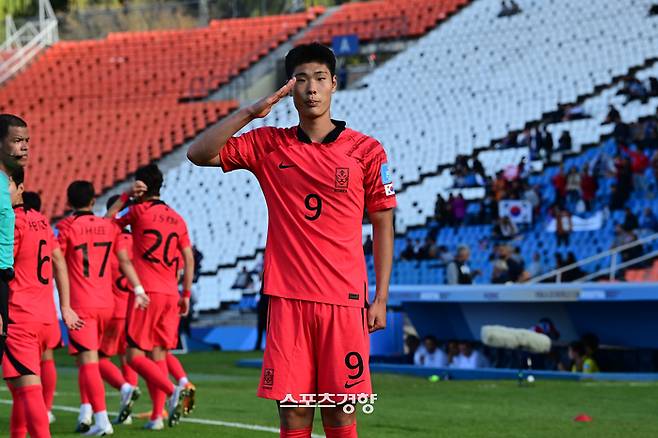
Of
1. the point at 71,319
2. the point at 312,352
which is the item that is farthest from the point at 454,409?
the point at 312,352

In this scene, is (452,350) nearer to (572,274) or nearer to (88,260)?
(572,274)

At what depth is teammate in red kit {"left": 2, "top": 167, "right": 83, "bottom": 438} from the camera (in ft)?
25.6

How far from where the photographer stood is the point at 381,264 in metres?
5.73

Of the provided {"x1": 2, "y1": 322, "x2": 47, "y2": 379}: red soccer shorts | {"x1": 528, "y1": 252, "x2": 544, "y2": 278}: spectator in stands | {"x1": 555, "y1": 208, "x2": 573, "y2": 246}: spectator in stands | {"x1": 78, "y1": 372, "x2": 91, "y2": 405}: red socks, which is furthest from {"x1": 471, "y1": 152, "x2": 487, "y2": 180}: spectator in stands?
{"x1": 2, "y1": 322, "x2": 47, "y2": 379}: red soccer shorts

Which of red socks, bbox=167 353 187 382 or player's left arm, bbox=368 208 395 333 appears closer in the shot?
player's left arm, bbox=368 208 395 333

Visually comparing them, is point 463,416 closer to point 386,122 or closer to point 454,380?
point 454,380

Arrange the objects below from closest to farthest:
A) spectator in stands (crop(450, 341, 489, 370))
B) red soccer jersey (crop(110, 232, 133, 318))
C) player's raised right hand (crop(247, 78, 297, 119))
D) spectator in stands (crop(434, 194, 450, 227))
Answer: player's raised right hand (crop(247, 78, 297, 119)) < red soccer jersey (crop(110, 232, 133, 318)) < spectator in stands (crop(450, 341, 489, 370)) < spectator in stands (crop(434, 194, 450, 227))

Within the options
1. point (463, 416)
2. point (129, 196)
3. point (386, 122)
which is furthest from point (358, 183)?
point (386, 122)

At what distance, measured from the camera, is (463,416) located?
462 inches

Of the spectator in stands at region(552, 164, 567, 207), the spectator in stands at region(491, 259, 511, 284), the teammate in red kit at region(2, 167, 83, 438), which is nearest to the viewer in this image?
the teammate in red kit at region(2, 167, 83, 438)

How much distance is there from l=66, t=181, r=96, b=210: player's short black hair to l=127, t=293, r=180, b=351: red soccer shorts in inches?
36.8

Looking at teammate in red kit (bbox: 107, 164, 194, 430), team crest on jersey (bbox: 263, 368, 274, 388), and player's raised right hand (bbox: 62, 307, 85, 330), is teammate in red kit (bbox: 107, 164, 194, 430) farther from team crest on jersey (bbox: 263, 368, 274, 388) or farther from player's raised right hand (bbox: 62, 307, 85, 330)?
team crest on jersey (bbox: 263, 368, 274, 388)

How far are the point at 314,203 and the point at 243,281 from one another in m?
23.6

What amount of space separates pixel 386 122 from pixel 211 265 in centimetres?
617
